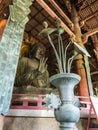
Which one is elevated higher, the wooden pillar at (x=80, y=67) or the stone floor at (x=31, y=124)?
the wooden pillar at (x=80, y=67)

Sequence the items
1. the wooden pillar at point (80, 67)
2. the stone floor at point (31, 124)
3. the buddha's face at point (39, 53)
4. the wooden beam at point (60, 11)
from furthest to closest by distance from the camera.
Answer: the buddha's face at point (39, 53) → the wooden beam at point (60, 11) → the wooden pillar at point (80, 67) → the stone floor at point (31, 124)

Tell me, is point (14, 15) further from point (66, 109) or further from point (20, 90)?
point (66, 109)

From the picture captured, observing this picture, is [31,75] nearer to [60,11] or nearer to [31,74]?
[31,74]

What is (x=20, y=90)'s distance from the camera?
4934 millimetres

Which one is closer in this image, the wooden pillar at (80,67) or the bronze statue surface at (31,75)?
the bronze statue surface at (31,75)

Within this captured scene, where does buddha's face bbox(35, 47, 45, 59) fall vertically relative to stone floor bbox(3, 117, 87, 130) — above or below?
above

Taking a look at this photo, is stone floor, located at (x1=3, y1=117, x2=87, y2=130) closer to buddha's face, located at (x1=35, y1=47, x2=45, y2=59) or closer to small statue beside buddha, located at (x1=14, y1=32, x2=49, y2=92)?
small statue beside buddha, located at (x1=14, y1=32, x2=49, y2=92)

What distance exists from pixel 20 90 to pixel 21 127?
4.88ft

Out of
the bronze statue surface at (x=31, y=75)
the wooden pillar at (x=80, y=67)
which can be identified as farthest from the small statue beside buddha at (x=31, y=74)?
the wooden pillar at (x=80, y=67)

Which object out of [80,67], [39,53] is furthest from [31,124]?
[39,53]

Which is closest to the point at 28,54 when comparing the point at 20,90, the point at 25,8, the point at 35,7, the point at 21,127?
the point at 35,7

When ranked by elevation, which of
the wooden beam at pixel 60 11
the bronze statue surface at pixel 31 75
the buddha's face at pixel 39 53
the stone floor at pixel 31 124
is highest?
the wooden beam at pixel 60 11

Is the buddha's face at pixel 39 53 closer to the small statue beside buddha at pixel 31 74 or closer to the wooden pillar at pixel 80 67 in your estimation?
the small statue beside buddha at pixel 31 74

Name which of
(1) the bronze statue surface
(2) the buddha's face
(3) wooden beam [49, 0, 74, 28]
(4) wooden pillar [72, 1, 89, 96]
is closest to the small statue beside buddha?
(1) the bronze statue surface
